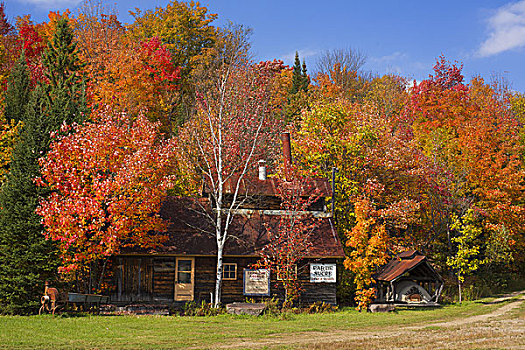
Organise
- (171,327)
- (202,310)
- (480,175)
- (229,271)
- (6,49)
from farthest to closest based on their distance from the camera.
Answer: (6,49)
(480,175)
(229,271)
(202,310)
(171,327)

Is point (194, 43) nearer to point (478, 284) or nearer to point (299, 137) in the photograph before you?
point (299, 137)

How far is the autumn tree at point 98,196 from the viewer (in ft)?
77.7

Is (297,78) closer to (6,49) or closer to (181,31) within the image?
(181,31)

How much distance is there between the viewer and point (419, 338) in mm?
16422

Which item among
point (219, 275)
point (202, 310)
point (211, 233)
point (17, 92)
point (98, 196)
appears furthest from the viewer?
point (17, 92)

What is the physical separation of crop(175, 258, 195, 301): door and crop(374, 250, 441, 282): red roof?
389 inches

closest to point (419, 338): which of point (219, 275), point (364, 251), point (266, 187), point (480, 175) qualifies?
point (364, 251)

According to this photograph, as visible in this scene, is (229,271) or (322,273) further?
(322,273)

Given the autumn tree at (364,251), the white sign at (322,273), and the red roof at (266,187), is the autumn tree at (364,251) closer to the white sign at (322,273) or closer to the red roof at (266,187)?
the white sign at (322,273)

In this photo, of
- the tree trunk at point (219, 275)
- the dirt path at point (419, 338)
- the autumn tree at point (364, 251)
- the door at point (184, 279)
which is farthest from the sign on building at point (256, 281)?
the dirt path at point (419, 338)

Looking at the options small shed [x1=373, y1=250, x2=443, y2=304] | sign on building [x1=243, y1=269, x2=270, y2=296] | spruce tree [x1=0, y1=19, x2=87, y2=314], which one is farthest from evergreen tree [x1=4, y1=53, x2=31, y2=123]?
small shed [x1=373, y1=250, x2=443, y2=304]

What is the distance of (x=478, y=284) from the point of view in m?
36.6

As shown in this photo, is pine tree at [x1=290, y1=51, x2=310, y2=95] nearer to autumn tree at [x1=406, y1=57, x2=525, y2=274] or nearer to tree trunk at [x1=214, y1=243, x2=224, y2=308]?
autumn tree at [x1=406, y1=57, x2=525, y2=274]

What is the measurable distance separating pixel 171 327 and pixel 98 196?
300 inches
